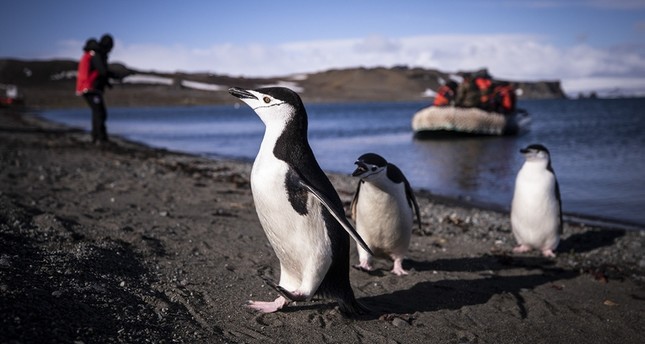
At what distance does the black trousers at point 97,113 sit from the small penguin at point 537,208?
9.96m

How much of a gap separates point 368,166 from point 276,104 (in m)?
1.29

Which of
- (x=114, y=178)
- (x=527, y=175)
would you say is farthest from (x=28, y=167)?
(x=527, y=175)

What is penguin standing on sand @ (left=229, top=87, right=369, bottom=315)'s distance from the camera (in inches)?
121

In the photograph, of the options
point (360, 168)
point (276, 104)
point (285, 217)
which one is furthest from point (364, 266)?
point (276, 104)

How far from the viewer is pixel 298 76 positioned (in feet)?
384

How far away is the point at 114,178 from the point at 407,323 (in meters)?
6.08

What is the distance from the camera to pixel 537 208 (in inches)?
227

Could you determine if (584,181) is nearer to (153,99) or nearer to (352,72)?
(153,99)

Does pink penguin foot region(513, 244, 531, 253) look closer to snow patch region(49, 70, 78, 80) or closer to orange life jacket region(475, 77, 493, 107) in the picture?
orange life jacket region(475, 77, 493, 107)

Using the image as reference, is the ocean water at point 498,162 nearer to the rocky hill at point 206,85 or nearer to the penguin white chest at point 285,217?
the penguin white chest at point 285,217

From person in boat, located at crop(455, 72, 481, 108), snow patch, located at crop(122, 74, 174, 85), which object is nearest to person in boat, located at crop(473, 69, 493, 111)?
person in boat, located at crop(455, 72, 481, 108)

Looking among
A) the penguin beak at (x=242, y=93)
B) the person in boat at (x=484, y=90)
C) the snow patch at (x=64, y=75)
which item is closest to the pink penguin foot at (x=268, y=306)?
the penguin beak at (x=242, y=93)

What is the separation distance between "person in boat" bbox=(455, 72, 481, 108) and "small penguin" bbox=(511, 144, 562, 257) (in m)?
16.8

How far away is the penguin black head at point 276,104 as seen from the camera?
10.3 ft
